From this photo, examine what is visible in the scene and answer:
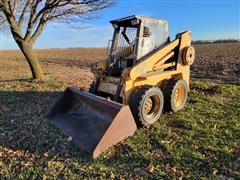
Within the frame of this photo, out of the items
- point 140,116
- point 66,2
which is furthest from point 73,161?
point 66,2

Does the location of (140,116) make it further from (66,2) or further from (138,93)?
(66,2)

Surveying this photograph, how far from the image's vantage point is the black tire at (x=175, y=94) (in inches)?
262

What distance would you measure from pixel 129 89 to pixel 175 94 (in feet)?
4.85

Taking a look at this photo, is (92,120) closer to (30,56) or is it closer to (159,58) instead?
(159,58)

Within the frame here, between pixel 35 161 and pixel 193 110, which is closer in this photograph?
pixel 35 161

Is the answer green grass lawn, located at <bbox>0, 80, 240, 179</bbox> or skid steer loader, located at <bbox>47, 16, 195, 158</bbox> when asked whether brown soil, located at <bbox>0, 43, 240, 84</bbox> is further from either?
green grass lawn, located at <bbox>0, 80, 240, 179</bbox>

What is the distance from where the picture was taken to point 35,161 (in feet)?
15.9

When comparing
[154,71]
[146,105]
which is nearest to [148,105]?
[146,105]

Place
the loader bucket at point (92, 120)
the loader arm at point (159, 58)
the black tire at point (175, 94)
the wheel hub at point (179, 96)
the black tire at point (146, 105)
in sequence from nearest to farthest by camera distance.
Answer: the loader bucket at point (92, 120) → the black tire at point (146, 105) → the loader arm at point (159, 58) → the black tire at point (175, 94) → the wheel hub at point (179, 96)

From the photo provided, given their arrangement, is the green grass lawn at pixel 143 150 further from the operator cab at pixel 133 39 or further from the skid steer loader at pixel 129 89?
the operator cab at pixel 133 39

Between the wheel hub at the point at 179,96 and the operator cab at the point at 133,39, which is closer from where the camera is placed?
the operator cab at the point at 133,39

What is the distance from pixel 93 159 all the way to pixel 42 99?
174 inches

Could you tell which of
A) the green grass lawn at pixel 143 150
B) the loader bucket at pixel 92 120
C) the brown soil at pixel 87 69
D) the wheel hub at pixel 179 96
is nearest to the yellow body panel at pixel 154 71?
the wheel hub at pixel 179 96

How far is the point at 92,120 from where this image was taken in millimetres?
5758
